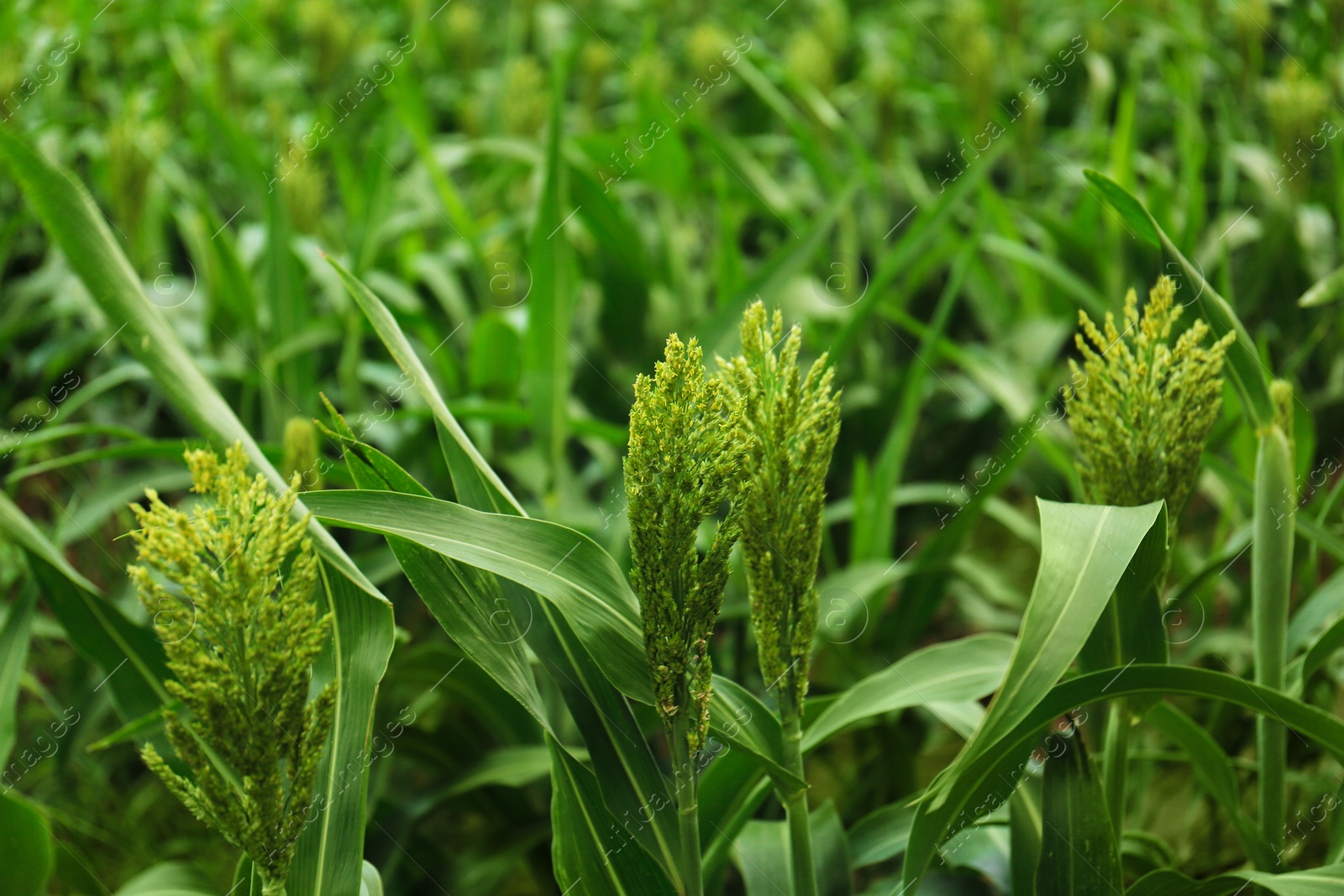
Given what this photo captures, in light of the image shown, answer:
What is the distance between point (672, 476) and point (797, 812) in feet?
1.10

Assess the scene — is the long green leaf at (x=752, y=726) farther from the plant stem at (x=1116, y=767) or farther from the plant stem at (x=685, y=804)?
the plant stem at (x=1116, y=767)

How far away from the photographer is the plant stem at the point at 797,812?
29.6 inches

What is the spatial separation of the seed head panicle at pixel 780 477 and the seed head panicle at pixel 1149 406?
0.23 metres

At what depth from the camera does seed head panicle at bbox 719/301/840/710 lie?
Answer: 680 millimetres

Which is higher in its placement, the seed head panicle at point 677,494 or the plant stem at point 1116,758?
the seed head panicle at point 677,494

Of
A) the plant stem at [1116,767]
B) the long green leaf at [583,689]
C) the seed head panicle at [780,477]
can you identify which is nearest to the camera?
the seed head panicle at [780,477]

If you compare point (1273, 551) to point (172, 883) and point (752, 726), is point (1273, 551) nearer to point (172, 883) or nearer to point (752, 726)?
point (752, 726)

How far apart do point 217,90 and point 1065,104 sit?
2613 millimetres

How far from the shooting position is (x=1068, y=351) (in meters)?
2.10

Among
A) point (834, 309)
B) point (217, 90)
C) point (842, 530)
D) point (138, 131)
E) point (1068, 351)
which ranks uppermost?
point (217, 90)

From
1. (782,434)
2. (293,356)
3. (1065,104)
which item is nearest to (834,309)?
(293,356)

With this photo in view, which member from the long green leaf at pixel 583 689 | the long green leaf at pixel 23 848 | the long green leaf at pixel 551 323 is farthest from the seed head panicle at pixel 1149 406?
the long green leaf at pixel 23 848

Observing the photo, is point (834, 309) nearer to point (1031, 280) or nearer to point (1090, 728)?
point (1031, 280)

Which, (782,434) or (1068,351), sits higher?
(782,434)
